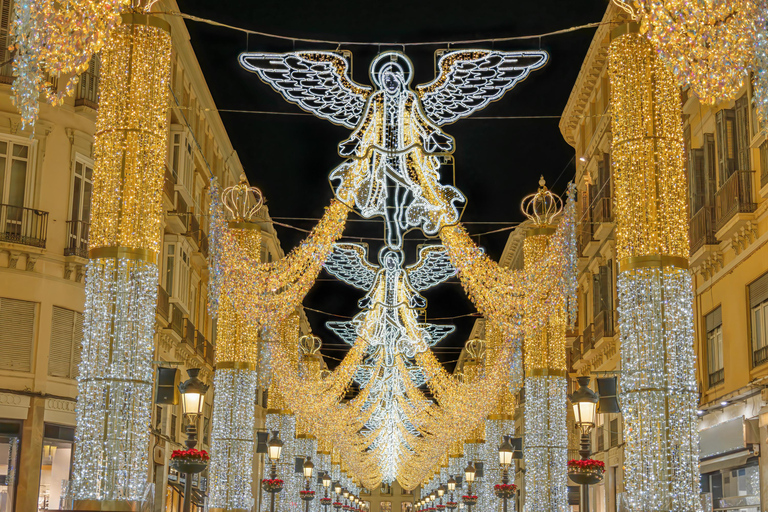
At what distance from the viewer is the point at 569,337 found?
132 ft

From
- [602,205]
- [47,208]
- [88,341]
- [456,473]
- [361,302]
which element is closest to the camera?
[88,341]

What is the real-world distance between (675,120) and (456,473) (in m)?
31.3

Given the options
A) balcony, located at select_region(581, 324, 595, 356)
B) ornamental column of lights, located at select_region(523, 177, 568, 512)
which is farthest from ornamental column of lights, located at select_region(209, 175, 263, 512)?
balcony, located at select_region(581, 324, 595, 356)

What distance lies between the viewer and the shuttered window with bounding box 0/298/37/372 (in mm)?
22438

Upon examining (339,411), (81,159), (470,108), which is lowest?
(339,411)

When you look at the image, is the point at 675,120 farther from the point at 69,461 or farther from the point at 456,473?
the point at 456,473

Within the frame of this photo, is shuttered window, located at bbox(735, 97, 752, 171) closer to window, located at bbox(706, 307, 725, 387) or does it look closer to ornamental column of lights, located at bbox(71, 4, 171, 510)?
window, located at bbox(706, 307, 725, 387)

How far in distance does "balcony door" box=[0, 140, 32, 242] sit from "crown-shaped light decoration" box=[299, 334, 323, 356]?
14899 mm

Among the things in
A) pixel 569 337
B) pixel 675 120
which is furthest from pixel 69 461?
pixel 569 337

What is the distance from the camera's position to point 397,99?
15594mm

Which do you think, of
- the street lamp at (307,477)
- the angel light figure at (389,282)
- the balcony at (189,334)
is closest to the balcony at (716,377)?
the angel light figure at (389,282)

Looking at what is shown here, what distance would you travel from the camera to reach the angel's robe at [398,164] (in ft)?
51.4

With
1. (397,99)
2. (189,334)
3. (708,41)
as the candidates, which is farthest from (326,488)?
(708,41)

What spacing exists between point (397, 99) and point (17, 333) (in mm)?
11826
